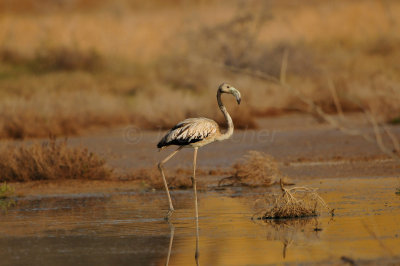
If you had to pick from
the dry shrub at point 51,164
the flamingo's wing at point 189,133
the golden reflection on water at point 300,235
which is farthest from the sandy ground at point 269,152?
the golden reflection on water at point 300,235

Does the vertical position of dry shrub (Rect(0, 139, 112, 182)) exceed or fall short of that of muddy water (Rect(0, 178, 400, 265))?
it exceeds it

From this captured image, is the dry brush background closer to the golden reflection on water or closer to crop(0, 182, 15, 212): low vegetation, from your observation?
crop(0, 182, 15, 212): low vegetation

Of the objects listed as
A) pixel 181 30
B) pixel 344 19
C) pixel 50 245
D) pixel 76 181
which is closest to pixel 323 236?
pixel 50 245

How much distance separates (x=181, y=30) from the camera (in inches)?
1241

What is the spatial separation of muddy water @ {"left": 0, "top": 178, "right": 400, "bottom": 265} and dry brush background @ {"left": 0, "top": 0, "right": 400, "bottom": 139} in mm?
5631

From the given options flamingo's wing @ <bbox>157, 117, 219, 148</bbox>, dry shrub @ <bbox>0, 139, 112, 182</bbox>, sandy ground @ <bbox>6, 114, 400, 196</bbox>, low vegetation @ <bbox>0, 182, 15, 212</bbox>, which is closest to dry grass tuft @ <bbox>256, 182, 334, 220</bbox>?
flamingo's wing @ <bbox>157, 117, 219, 148</bbox>

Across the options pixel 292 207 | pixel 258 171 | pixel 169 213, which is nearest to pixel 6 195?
pixel 169 213

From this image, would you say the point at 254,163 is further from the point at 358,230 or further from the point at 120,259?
the point at 120,259

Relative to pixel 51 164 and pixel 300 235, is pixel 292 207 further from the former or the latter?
pixel 51 164

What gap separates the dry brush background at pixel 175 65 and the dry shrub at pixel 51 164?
3900mm

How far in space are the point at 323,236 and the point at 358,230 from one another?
0.48 metres

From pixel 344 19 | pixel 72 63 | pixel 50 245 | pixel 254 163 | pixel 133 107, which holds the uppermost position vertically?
pixel 344 19

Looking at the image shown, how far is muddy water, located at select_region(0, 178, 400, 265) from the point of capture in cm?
761

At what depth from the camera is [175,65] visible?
29.6 meters
